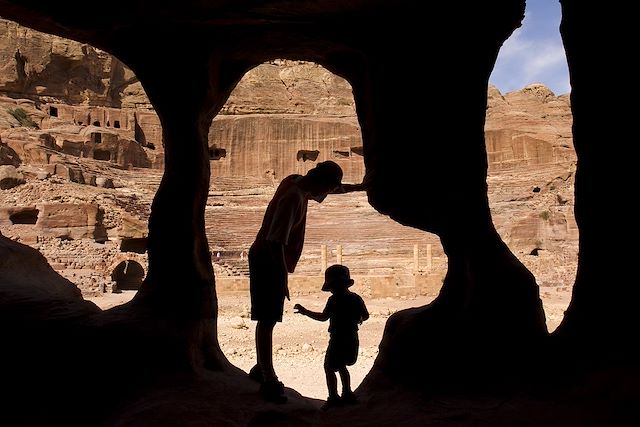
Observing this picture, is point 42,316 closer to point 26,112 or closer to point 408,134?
point 408,134

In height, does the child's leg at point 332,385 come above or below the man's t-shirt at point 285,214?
below

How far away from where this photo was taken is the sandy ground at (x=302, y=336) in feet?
29.9

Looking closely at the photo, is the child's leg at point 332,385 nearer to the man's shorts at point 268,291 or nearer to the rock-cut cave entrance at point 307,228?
the man's shorts at point 268,291

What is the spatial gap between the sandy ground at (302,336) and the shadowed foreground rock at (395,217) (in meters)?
3.91

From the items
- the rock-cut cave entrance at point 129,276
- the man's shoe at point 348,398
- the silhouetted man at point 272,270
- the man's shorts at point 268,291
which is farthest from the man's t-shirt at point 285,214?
the rock-cut cave entrance at point 129,276

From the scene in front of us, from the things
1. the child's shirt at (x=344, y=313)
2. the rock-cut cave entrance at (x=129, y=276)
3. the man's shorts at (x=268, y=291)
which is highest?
the man's shorts at (x=268, y=291)

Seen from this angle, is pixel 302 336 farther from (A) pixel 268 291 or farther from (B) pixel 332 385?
(A) pixel 268 291

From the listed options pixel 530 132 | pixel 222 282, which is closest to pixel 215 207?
pixel 222 282

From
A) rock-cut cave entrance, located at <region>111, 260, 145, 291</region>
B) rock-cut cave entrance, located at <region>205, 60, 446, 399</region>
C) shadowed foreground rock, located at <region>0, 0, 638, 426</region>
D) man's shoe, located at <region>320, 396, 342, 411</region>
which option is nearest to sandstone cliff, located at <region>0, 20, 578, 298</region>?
rock-cut cave entrance, located at <region>205, 60, 446, 399</region>

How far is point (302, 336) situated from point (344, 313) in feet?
27.7

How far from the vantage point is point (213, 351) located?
466cm

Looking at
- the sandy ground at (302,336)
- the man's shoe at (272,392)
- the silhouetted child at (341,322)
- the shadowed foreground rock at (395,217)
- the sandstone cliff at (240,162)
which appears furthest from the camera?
the sandstone cliff at (240,162)

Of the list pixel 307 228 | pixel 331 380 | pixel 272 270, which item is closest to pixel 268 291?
pixel 272 270

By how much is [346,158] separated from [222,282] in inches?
1095
